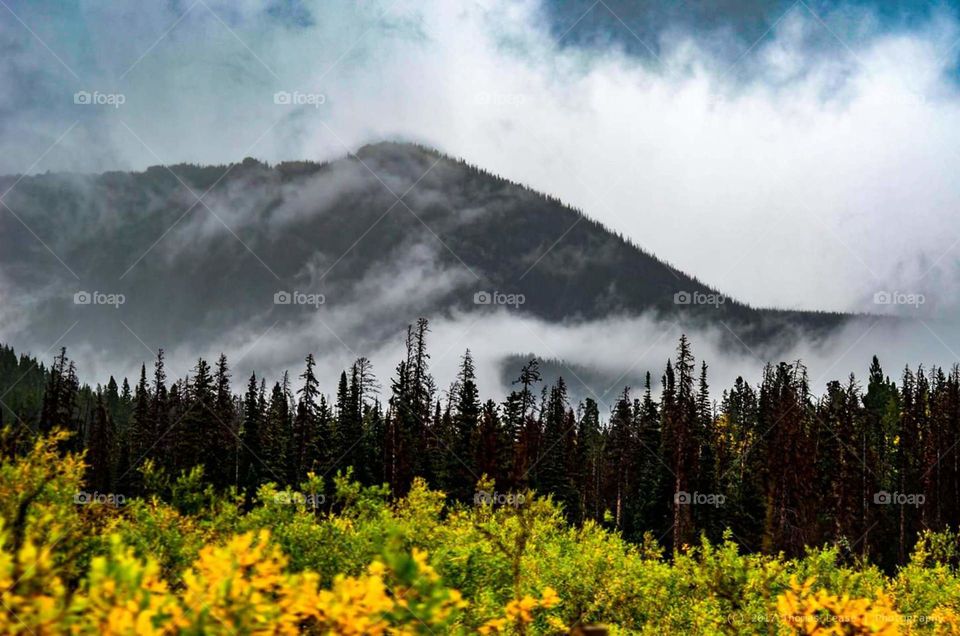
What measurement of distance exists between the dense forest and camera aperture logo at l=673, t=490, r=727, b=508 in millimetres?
192

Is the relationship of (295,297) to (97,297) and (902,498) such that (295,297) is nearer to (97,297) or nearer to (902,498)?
(97,297)

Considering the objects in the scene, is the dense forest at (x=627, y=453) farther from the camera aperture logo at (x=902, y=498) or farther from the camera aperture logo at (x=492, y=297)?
the camera aperture logo at (x=492, y=297)

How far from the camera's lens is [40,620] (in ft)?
10.1

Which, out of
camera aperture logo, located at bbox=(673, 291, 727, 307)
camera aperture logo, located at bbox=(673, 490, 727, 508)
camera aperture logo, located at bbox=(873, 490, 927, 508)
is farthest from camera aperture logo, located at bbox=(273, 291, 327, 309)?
camera aperture logo, located at bbox=(873, 490, 927, 508)

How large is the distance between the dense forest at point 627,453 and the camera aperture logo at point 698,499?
192 millimetres

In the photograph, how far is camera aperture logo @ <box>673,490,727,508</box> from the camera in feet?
172

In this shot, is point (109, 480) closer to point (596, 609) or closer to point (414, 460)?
point (414, 460)

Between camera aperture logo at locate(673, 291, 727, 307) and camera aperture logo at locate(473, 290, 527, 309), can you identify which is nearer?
camera aperture logo at locate(473, 290, 527, 309)

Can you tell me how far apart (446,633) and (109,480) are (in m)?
82.7

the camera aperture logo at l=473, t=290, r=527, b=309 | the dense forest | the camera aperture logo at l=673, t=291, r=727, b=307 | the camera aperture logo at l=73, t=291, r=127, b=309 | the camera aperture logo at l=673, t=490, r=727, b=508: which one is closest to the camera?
the camera aperture logo at l=73, t=291, r=127, b=309

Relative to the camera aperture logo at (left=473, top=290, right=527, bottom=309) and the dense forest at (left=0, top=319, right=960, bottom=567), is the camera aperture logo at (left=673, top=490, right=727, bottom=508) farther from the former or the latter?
the camera aperture logo at (left=473, top=290, right=527, bottom=309)

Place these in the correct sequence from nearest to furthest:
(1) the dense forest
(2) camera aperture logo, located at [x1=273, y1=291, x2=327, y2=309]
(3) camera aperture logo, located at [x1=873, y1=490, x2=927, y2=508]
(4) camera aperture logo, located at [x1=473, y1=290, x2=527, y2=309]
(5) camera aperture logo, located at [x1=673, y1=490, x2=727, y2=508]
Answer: (2) camera aperture logo, located at [x1=273, y1=291, x2=327, y2=309], (4) camera aperture logo, located at [x1=473, y1=290, x2=527, y2=309], (5) camera aperture logo, located at [x1=673, y1=490, x2=727, y2=508], (1) the dense forest, (3) camera aperture logo, located at [x1=873, y1=490, x2=927, y2=508]

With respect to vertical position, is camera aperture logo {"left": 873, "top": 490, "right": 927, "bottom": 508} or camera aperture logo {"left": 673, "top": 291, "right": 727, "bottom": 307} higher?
camera aperture logo {"left": 673, "top": 291, "right": 727, "bottom": 307}

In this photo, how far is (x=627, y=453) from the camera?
75062 mm
